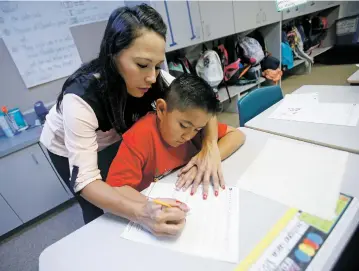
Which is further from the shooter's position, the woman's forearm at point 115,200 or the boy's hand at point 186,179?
the boy's hand at point 186,179

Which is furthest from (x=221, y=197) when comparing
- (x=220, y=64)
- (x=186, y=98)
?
(x=220, y=64)

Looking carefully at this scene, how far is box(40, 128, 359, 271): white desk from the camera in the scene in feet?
1.73

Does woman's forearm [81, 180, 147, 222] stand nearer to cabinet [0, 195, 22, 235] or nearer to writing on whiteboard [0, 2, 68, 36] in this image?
cabinet [0, 195, 22, 235]

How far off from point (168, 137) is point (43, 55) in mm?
1571

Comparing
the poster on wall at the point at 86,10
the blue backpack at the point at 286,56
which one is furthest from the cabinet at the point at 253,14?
the poster on wall at the point at 86,10

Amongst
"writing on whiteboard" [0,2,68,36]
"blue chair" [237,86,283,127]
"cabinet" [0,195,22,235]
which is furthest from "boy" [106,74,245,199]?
"writing on whiteboard" [0,2,68,36]

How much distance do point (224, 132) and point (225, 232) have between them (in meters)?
0.50

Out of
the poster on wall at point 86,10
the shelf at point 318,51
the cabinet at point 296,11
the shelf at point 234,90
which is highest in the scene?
the poster on wall at point 86,10

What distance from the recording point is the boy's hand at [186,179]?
2.59ft

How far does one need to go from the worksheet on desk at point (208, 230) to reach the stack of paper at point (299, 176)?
0.11m

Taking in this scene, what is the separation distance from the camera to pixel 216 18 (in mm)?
2426

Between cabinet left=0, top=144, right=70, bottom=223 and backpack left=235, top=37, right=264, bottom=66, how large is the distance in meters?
2.54

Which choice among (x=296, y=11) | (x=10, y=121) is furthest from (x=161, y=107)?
(x=296, y=11)

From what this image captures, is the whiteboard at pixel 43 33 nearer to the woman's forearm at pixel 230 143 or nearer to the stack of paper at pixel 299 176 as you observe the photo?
the woman's forearm at pixel 230 143
